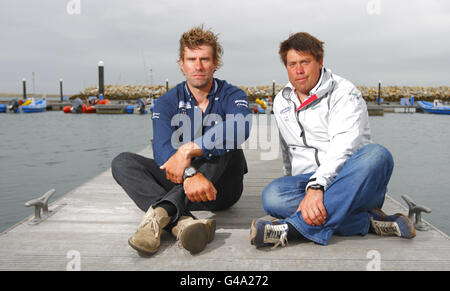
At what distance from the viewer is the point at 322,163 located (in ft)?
6.28

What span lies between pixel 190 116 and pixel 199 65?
0.31 metres

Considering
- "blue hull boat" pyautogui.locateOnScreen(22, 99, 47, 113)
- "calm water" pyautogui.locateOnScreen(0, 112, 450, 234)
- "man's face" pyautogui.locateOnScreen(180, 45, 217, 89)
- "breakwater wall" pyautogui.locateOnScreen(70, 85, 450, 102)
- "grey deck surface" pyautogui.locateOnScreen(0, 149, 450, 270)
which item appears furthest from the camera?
"breakwater wall" pyautogui.locateOnScreen(70, 85, 450, 102)

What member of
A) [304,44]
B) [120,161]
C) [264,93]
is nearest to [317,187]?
[304,44]

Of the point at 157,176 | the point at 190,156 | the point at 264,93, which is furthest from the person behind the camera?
the point at 264,93

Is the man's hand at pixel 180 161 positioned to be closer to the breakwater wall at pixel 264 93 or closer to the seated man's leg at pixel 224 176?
the seated man's leg at pixel 224 176

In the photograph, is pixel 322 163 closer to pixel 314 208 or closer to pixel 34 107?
pixel 314 208

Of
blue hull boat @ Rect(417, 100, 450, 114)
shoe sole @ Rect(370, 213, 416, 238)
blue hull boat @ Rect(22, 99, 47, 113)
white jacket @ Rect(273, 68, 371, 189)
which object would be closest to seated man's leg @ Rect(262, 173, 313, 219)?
white jacket @ Rect(273, 68, 371, 189)

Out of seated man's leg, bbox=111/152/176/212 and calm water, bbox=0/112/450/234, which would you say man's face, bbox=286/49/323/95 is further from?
calm water, bbox=0/112/450/234

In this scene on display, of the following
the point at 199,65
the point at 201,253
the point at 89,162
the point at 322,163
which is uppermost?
the point at 199,65

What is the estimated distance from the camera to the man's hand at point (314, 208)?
70.4 inches

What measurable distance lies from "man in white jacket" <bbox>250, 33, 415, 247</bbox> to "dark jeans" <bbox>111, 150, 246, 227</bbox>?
28 centimetres

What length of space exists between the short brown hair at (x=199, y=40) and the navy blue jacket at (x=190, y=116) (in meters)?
0.20

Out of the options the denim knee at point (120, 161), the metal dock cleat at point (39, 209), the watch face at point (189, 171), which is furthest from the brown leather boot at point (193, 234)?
the metal dock cleat at point (39, 209)

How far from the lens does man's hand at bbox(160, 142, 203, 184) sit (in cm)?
194
